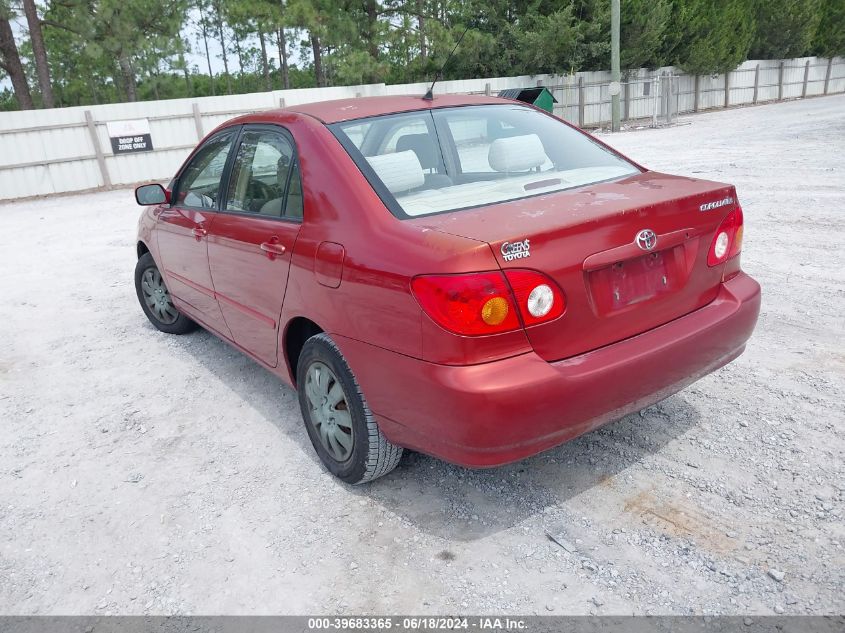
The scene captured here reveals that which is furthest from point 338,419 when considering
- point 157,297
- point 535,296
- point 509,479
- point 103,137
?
point 103,137

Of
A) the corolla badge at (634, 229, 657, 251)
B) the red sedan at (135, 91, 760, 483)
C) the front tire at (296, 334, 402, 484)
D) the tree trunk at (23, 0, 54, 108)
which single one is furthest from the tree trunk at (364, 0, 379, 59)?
the corolla badge at (634, 229, 657, 251)

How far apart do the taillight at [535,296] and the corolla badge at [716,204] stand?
2.82ft

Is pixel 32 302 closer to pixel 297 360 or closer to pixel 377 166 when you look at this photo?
pixel 297 360

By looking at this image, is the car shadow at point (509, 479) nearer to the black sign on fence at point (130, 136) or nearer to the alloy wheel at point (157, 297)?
the alloy wheel at point (157, 297)

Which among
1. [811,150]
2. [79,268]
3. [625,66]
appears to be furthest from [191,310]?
[625,66]

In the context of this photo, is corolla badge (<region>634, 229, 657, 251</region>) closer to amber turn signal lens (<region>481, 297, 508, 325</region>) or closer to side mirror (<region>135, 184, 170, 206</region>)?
amber turn signal lens (<region>481, 297, 508, 325</region>)

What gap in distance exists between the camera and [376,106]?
338cm

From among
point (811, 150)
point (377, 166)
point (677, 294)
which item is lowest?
point (811, 150)

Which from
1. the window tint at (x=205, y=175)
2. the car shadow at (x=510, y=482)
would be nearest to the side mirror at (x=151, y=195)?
the window tint at (x=205, y=175)

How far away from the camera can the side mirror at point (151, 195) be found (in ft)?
14.5

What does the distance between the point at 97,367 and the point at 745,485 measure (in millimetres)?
4148

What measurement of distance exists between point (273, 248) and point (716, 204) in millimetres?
1955

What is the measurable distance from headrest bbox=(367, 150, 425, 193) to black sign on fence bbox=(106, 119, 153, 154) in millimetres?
17071

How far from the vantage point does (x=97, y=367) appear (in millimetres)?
4781
